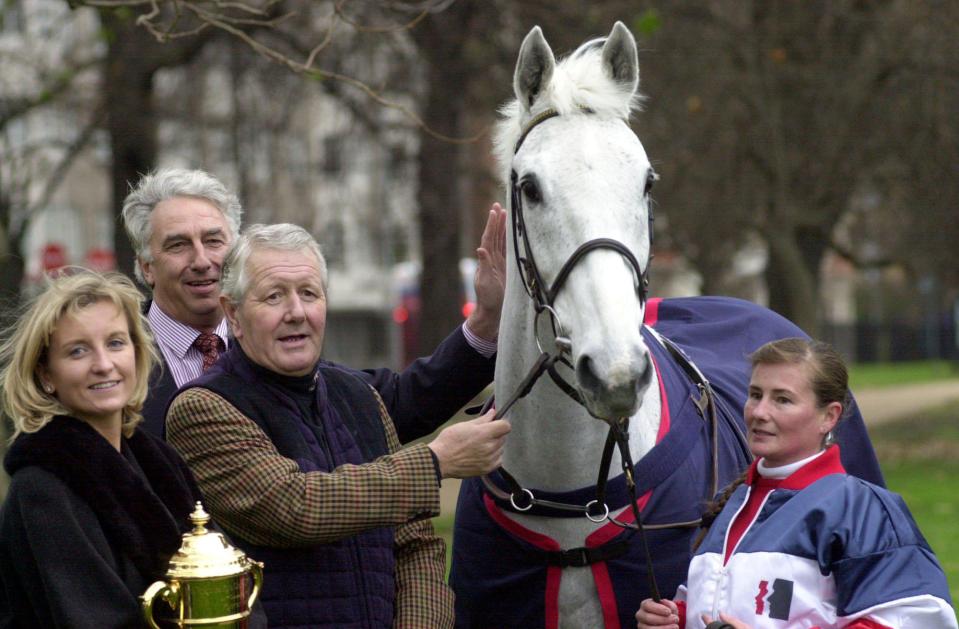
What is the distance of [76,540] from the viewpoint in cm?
268

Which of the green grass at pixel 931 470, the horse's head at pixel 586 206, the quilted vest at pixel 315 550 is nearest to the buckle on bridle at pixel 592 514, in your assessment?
the horse's head at pixel 586 206

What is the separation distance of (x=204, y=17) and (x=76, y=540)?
3.31 m

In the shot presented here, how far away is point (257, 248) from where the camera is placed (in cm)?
332

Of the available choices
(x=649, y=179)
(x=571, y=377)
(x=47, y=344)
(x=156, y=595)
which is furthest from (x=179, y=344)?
(x=649, y=179)

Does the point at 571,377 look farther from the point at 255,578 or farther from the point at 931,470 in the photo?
the point at 931,470

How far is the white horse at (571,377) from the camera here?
3264 millimetres

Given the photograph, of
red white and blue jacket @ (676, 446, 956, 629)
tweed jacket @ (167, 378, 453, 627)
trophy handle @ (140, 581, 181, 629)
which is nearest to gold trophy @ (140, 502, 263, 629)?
trophy handle @ (140, 581, 181, 629)

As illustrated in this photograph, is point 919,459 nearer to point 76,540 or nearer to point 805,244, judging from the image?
point 805,244

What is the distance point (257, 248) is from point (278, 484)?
0.62 m

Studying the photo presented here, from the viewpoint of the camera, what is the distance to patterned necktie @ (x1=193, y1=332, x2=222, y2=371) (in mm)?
4000

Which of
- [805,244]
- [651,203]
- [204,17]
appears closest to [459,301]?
[805,244]

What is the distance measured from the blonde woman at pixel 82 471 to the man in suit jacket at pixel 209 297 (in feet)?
3.22

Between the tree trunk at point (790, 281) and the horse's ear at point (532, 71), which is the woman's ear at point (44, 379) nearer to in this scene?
the horse's ear at point (532, 71)

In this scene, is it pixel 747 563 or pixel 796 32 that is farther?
pixel 796 32
